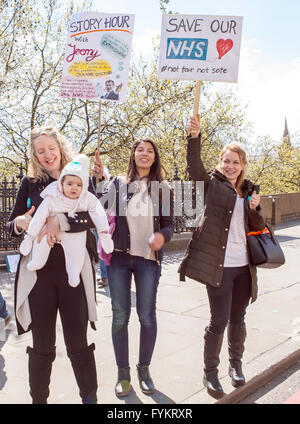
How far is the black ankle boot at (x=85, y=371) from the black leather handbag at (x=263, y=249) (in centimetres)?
147

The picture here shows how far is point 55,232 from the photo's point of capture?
96.9 inches

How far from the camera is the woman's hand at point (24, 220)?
2549 millimetres

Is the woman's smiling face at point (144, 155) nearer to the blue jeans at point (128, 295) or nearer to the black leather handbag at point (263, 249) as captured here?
the blue jeans at point (128, 295)

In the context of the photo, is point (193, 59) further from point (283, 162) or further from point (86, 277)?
point (283, 162)

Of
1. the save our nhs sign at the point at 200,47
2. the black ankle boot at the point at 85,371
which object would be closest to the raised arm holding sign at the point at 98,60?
the save our nhs sign at the point at 200,47

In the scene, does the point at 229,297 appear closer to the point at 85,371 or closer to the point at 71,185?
the point at 85,371

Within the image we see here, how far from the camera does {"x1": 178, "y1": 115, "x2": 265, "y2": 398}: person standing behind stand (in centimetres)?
322

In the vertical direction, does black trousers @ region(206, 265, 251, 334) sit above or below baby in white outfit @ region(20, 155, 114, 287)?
below

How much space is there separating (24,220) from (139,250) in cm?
93

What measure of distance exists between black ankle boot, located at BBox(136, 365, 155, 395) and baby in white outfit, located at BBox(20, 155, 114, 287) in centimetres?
117

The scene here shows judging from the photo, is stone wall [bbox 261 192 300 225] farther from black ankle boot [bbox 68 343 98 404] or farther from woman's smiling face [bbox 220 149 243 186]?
black ankle boot [bbox 68 343 98 404]

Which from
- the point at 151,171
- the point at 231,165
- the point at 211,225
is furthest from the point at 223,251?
the point at 151,171

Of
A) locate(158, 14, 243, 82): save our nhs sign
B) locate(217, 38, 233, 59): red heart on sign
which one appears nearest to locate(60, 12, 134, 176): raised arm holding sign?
locate(158, 14, 243, 82): save our nhs sign
